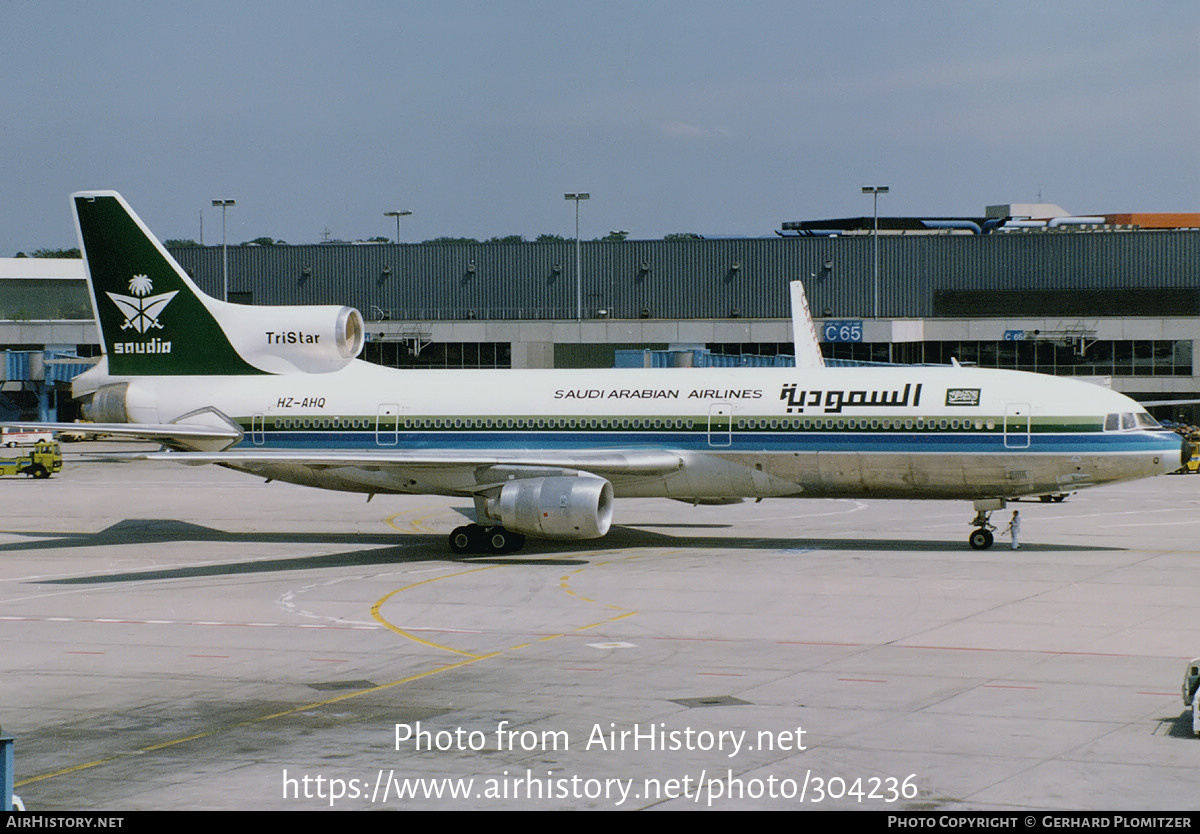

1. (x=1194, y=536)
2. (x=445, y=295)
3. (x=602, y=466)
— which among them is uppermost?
(x=445, y=295)

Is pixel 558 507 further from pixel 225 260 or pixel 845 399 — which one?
pixel 225 260

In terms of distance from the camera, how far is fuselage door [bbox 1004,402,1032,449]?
3694 cm

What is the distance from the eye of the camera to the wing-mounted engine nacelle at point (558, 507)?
35.9m

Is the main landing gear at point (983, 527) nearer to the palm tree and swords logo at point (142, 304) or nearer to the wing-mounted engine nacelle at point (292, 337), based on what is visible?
the wing-mounted engine nacelle at point (292, 337)

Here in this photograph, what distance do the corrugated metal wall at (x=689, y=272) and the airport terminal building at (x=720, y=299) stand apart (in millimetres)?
112

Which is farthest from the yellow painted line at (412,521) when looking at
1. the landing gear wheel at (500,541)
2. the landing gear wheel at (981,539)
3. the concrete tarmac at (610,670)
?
the landing gear wheel at (981,539)

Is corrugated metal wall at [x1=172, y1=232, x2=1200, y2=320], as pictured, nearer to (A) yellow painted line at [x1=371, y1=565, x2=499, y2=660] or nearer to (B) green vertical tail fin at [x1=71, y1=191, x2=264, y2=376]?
(B) green vertical tail fin at [x1=71, y1=191, x2=264, y2=376]

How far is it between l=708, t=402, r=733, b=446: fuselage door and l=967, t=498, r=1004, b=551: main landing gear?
23.4 ft

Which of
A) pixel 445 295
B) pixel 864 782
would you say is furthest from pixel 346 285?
pixel 864 782

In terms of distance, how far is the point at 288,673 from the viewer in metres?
23.4

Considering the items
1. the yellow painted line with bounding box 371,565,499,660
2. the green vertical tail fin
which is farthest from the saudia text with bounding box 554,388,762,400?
the green vertical tail fin

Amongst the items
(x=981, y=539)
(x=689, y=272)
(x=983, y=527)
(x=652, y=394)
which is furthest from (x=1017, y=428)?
(x=689, y=272)
